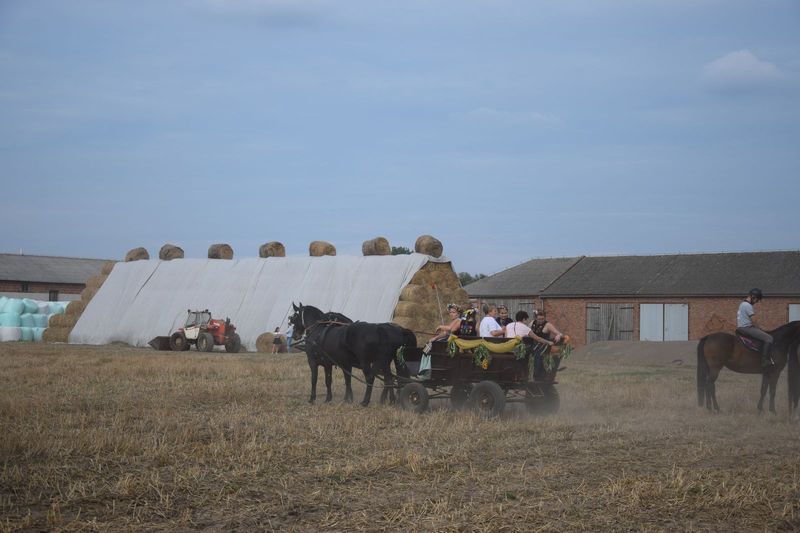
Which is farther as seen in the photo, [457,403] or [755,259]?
[755,259]

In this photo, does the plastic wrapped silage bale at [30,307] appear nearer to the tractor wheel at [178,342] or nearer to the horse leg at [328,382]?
the tractor wheel at [178,342]

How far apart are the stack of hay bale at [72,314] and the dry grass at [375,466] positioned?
1083 inches

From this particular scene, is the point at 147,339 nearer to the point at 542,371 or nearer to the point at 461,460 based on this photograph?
the point at 542,371

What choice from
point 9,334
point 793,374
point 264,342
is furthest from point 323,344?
point 9,334

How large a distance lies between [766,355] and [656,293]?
25.4m

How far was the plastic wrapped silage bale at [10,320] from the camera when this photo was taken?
41.3 metres

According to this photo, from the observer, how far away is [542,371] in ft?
46.2

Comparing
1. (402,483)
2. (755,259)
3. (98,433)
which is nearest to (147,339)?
(755,259)

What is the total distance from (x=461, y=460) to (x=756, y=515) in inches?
125

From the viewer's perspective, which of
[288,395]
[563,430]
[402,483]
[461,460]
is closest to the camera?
[402,483]

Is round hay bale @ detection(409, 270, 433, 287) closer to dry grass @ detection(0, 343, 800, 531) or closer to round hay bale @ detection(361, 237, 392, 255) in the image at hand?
round hay bale @ detection(361, 237, 392, 255)

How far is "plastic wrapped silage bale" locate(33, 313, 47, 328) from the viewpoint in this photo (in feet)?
141

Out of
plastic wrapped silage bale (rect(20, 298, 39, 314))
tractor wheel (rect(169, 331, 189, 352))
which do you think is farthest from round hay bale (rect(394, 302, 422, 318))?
plastic wrapped silage bale (rect(20, 298, 39, 314))

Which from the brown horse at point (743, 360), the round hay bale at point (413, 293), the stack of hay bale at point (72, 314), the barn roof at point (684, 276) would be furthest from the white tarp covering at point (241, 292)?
the brown horse at point (743, 360)
